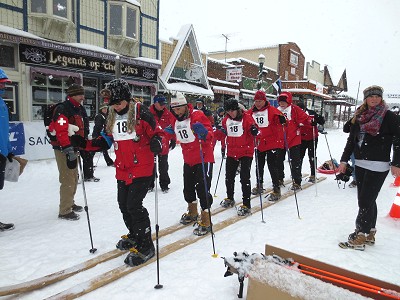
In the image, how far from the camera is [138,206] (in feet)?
10.6

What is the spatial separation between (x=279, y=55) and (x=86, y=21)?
78.4 feet

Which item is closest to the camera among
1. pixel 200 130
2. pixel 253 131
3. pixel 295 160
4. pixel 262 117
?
pixel 200 130

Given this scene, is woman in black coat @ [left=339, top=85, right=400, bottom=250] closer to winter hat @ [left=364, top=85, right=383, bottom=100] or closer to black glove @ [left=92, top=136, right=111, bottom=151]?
winter hat @ [left=364, top=85, right=383, bottom=100]

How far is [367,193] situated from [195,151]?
236 centimetres

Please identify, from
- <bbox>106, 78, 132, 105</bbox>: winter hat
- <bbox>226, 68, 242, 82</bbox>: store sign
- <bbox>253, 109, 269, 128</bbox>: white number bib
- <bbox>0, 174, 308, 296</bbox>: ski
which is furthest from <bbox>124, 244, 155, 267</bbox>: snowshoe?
<bbox>226, 68, 242, 82</bbox>: store sign

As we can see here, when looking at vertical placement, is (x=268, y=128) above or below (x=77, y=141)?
above

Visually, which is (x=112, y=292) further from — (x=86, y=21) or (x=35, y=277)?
(x=86, y=21)

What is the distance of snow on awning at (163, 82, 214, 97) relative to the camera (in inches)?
630

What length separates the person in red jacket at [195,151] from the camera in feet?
13.5

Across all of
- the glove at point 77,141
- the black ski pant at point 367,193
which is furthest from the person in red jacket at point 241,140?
the glove at point 77,141

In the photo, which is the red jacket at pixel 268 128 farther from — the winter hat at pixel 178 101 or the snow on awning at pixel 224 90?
the snow on awning at pixel 224 90

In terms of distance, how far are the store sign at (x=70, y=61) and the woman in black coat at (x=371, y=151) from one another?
11048 millimetres

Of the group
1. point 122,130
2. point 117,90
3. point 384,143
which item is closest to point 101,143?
point 122,130

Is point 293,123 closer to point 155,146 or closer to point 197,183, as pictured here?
point 197,183
